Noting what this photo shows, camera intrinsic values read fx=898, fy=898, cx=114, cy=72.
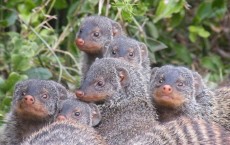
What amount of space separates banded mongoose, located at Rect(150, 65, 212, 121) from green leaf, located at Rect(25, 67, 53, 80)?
0.82 metres

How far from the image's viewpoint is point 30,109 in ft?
13.9

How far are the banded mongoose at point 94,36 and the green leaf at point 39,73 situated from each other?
0.24 metres

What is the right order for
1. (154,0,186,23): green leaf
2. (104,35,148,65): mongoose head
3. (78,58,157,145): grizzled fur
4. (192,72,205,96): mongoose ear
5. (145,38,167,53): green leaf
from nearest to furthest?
1. (78,58,157,145): grizzled fur
2. (192,72,205,96): mongoose ear
3. (104,35,148,65): mongoose head
4. (154,0,186,23): green leaf
5. (145,38,167,53): green leaf

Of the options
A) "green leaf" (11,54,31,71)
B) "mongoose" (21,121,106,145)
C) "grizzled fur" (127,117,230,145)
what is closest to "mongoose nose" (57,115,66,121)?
"mongoose" (21,121,106,145)

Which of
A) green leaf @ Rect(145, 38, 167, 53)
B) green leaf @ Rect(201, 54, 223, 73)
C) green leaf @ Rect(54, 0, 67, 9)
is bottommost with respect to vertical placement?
green leaf @ Rect(201, 54, 223, 73)

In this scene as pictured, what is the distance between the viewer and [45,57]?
5.55 metres

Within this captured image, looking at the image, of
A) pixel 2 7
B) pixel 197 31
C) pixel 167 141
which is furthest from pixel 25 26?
pixel 167 141

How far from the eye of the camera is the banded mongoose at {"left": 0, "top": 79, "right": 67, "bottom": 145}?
4254mm

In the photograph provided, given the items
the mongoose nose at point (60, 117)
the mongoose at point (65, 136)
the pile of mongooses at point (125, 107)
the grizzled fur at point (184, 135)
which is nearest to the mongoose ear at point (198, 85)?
the pile of mongooses at point (125, 107)

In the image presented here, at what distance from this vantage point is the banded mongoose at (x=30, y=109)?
425 centimetres

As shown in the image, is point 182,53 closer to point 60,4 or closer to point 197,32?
point 197,32

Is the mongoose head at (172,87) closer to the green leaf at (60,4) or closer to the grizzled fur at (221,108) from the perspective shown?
the grizzled fur at (221,108)

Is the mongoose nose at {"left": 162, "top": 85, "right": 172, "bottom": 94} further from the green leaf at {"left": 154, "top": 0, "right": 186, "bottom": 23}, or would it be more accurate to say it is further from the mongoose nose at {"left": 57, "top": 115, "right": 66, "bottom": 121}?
the green leaf at {"left": 154, "top": 0, "right": 186, "bottom": 23}

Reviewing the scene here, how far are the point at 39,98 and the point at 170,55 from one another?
2.37 metres
